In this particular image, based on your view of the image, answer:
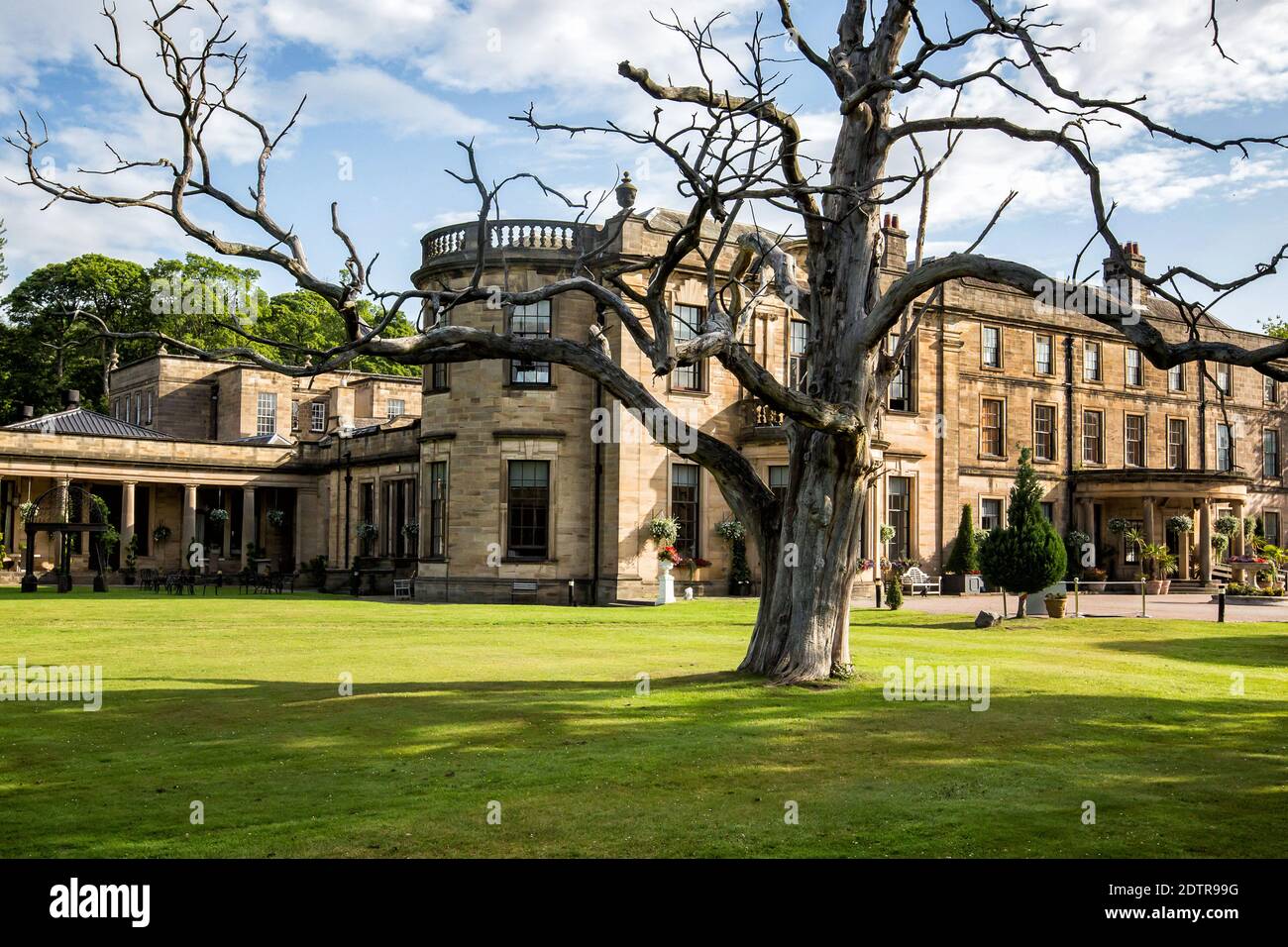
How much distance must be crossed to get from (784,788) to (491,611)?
20316 millimetres

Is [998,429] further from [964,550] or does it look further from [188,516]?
[188,516]

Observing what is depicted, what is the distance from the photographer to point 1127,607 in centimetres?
2972

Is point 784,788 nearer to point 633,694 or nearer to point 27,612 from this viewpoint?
A: point 633,694

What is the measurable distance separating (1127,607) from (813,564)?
19.2 meters

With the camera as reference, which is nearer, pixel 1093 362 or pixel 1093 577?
→ pixel 1093 577

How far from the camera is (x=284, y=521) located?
2066 inches

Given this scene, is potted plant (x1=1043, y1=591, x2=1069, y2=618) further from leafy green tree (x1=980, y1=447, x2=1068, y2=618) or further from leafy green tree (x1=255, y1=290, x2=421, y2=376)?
leafy green tree (x1=255, y1=290, x2=421, y2=376)

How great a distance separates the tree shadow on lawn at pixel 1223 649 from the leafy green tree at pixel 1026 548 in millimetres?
4530

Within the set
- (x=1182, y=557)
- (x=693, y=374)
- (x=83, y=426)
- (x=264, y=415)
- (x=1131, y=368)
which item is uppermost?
(x=1131, y=368)

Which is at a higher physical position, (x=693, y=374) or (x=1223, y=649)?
(x=693, y=374)

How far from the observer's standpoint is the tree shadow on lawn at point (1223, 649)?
17547 mm

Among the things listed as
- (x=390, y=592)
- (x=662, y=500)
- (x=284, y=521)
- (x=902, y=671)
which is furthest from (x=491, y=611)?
(x=284, y=521)

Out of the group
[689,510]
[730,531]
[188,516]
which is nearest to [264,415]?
[188,516]
